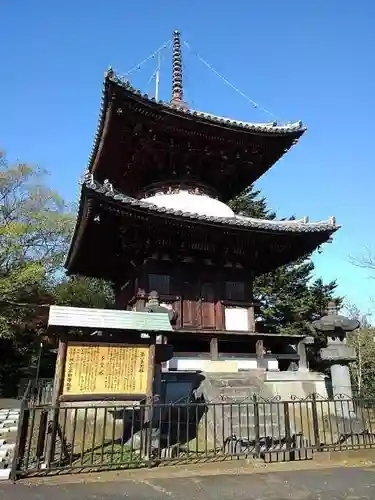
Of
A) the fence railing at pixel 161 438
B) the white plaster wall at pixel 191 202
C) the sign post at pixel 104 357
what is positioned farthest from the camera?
the white plaster wall at pixel 191 202

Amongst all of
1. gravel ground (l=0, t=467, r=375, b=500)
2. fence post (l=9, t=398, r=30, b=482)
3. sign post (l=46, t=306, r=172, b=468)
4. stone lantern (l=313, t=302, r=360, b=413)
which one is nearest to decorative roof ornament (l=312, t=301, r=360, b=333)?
stone lantern (l=313, t=302, r=360, b=413)

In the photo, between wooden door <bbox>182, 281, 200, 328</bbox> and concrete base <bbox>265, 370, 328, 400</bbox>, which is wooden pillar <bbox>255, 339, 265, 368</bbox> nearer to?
concrete base <bbox>265, 370, 328, 400</bbox>

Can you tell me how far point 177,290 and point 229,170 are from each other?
575cm

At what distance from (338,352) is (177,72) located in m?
14.4

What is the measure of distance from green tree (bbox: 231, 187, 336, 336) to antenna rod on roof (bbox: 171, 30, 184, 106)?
13790 millimetres

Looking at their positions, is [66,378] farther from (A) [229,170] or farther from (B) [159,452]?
(A) [229,170]

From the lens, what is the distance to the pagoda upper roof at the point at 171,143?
13477mm

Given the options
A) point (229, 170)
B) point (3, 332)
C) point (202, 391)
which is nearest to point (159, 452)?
point (202, 391)

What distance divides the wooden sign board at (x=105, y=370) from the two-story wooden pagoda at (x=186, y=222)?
466cm

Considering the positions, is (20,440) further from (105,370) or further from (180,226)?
(180,226)

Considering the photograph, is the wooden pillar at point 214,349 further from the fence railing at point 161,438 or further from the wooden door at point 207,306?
the fence railing at point 161,438

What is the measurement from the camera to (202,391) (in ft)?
35.1

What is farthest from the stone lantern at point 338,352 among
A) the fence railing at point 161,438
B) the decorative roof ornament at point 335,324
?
the fence railing at point 161,438

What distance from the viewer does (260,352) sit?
13.3 m
